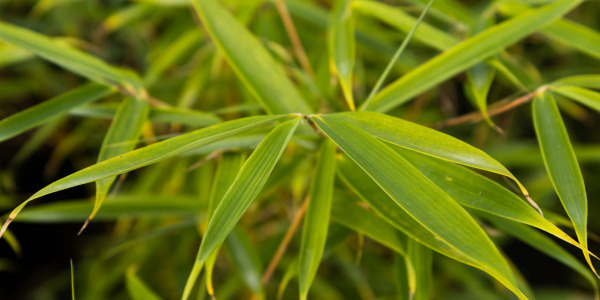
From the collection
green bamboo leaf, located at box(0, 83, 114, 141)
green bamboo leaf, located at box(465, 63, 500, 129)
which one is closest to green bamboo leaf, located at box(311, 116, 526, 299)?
green bamboo leaf, located at box(465, 63, 500, 129)

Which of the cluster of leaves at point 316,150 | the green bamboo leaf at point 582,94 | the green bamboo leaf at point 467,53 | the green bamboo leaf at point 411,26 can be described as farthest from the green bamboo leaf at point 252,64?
the green bamboo leaf at point 582,94

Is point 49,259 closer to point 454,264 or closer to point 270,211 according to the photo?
point 270,211

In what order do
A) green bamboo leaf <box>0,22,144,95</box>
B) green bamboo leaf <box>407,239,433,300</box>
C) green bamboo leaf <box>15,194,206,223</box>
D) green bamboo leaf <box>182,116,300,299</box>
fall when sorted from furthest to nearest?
green bamboo leaf <box>15,194,206,223</box> < green bamboo leaf <box>0,22,144,95</box> < green bamboo leaf <box>407,239,433,300</box> < green bamboo leaf <box>182,116,300,299</box>

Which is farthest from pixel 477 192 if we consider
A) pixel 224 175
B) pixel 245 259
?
pixel 245 259

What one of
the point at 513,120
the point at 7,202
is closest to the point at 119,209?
the point at 7,202

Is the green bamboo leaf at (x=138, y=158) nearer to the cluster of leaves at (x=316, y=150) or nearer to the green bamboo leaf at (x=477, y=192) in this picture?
the cluster of leaves at (x=316, y=150)

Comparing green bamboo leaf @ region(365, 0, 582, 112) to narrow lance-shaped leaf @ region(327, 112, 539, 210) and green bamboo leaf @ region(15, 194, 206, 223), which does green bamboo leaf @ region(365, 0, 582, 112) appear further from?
green bamboo leaf @ region(15, 194, 206, 223)
